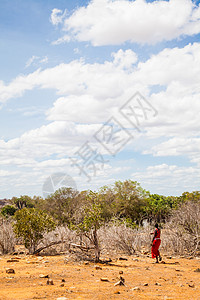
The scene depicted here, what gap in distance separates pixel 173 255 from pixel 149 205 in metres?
A: 15.6

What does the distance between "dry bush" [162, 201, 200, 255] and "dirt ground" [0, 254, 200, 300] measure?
3.83 meters

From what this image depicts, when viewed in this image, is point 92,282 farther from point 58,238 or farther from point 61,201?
point 61,201

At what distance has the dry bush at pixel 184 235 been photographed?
1400 centimetres

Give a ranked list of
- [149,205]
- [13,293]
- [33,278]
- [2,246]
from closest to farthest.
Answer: [13,293], [33,278], [2,246], [149,205]

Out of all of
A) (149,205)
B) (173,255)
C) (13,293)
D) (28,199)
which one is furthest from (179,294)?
(28,199)

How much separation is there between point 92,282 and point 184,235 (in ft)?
27.1

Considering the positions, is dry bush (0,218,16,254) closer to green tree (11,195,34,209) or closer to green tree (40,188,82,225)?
green tree (40,188,82,225)

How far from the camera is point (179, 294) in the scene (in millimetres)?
6367

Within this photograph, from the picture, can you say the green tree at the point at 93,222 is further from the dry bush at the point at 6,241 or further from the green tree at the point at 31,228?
the dry bush at the point at 6,241

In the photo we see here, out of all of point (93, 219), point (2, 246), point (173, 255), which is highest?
point (93, 219)

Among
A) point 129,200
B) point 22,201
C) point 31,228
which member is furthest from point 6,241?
point 22,201

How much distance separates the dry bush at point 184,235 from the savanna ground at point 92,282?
341 cm

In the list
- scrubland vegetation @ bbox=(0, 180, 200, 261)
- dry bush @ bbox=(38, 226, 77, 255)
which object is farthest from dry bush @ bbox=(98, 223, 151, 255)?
dry bush @ bbox=(38, 226, 77, 255)

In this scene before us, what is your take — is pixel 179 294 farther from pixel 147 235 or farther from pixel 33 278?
pixel 147 235
